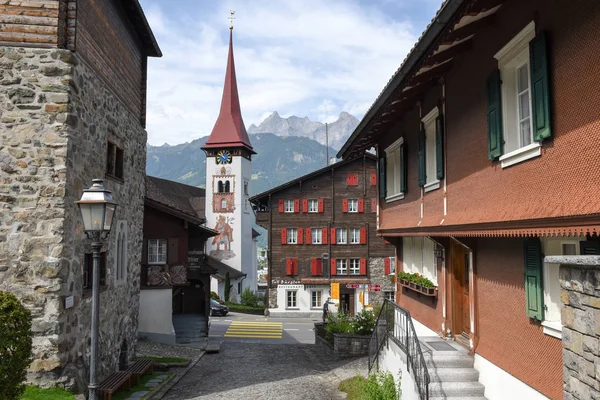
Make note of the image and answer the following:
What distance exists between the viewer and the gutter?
616 centimetres

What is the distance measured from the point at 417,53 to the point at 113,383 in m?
9.83

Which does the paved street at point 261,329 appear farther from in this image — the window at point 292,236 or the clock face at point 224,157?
the clock face at point 224,157

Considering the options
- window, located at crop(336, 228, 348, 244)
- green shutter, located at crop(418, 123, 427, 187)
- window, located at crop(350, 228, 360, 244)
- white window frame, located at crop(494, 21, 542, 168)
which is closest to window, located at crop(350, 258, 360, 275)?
window, located at crop(350, 228, 360, 244)

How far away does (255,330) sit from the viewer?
2966 cm

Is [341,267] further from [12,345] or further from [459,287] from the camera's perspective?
[12,345]

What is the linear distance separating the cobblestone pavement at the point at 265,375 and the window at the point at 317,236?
1641cm

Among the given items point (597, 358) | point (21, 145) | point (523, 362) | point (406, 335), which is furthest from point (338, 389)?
point (597, 358)

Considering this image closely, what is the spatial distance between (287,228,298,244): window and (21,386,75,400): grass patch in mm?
28920

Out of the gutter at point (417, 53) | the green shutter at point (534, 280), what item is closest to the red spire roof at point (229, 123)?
the gutter at point (417, 53)

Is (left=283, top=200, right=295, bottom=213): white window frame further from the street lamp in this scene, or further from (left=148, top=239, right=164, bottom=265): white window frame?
the street lamp

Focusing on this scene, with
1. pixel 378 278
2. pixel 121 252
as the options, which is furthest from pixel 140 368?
pixel 378 278

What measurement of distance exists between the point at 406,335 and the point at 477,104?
443cm

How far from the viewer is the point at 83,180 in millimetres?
10500

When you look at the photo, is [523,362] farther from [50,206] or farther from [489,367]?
[50,206]
